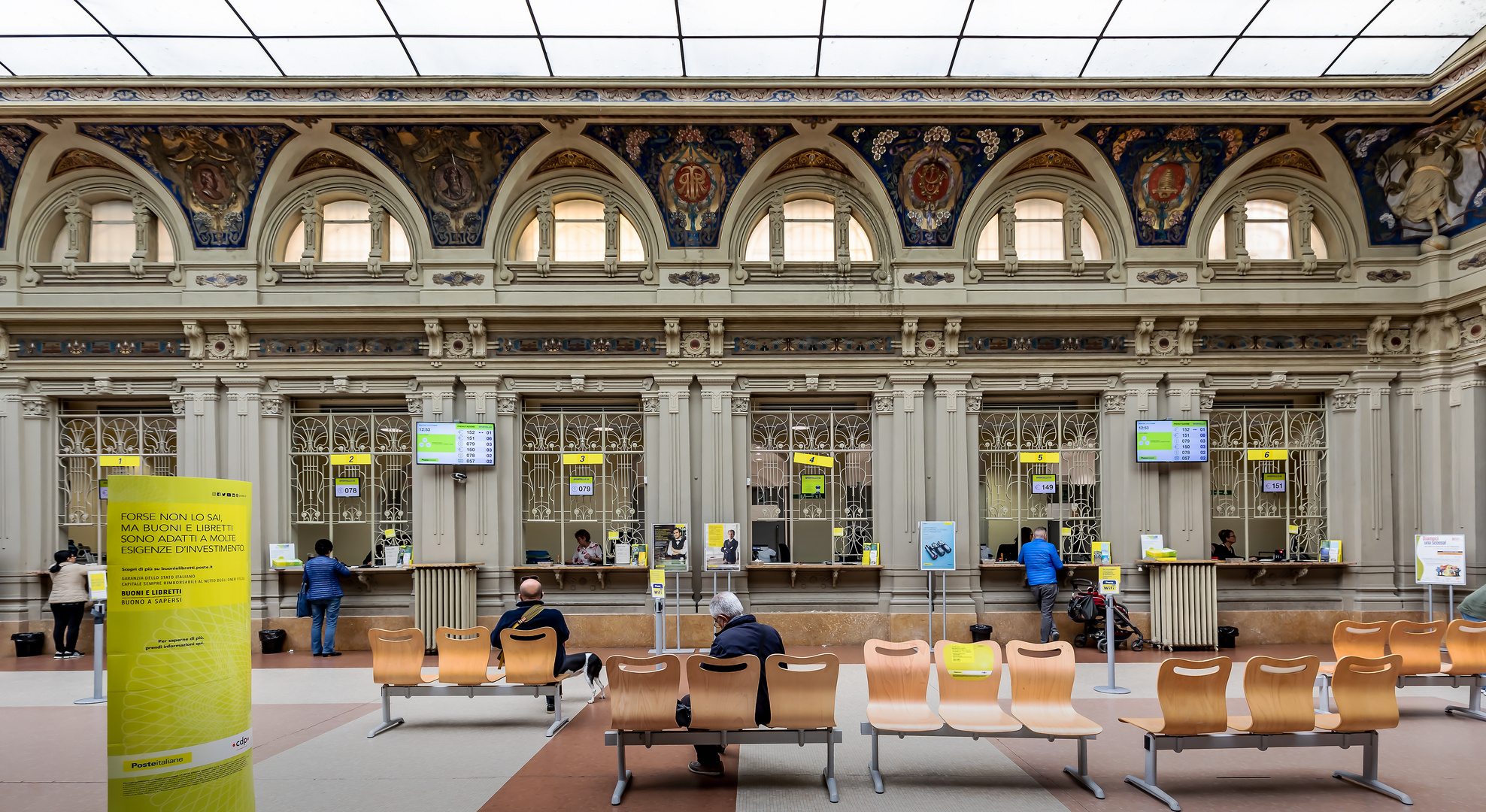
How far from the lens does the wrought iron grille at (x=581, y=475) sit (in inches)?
499

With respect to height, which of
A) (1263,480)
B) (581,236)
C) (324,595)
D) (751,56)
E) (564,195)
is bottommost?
(324,595)

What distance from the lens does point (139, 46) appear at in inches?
424

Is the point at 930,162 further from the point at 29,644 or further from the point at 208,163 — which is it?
the point at 29,644

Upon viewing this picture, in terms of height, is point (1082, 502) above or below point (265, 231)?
below

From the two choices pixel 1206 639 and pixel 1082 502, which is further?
pixel 1082 502

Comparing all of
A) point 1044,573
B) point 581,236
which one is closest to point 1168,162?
point 1044,573

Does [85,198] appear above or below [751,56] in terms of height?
below

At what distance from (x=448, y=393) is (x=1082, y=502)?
9.57m

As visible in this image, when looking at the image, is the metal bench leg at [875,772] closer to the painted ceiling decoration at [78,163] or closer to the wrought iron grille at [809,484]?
the wrought iron grille at [809,484]

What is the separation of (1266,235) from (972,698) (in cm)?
1044

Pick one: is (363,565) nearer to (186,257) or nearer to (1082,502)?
(186,257)

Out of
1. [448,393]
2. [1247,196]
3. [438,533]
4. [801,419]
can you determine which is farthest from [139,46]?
[1247,196]

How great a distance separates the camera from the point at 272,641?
11945 millimetres

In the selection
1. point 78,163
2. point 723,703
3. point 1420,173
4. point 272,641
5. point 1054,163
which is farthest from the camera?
point 1054,163
